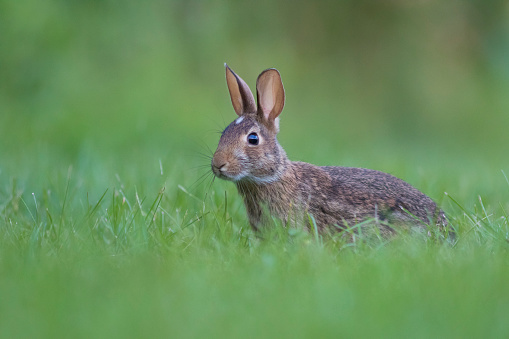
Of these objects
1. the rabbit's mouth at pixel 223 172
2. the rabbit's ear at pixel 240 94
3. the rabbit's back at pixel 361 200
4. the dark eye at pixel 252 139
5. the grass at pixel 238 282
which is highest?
the rabbit's ear at pixel 240 94

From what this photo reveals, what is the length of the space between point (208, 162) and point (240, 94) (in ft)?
7.46

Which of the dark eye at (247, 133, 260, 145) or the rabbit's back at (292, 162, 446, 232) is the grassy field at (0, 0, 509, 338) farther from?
the dark eye at (247, 133, 260, 145)

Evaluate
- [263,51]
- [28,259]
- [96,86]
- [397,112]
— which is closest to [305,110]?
[263,51]

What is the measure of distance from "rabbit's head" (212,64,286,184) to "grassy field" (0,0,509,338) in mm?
284

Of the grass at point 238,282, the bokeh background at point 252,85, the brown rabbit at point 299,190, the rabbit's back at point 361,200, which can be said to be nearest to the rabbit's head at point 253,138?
the brown rabbit at point 299,190

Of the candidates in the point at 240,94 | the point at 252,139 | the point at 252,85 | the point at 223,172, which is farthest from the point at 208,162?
the point at 252,85

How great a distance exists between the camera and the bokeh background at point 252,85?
7.30 meters

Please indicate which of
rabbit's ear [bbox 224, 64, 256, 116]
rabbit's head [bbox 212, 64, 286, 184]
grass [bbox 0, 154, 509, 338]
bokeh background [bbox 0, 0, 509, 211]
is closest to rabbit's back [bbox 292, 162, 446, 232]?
rabbit's head [bbox 212, 64, 286, 184]

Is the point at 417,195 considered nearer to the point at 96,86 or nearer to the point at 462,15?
the point at 96,86

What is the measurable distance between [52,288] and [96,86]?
652cm

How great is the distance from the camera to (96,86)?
8945mm

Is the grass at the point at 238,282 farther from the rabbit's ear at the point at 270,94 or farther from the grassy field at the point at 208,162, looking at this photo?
the rabbit's ear at the point at 270,94

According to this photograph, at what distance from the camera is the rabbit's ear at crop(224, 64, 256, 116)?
15.6 feet

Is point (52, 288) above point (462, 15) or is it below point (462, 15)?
below
